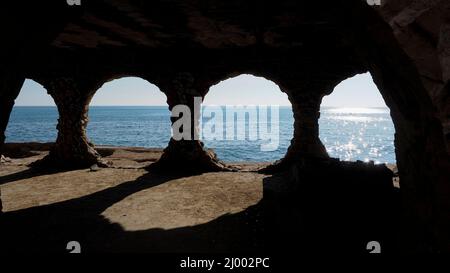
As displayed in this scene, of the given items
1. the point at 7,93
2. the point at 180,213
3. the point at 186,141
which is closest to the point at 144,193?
the point at 180,213

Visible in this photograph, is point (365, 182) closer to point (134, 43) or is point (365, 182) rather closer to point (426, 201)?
point (426, 201)

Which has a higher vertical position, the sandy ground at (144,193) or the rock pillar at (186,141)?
the rock pillar at (186,141)

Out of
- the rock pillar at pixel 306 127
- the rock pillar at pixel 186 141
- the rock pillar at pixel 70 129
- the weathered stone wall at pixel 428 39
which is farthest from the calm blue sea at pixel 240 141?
the weathered stone wall at pixel 428 39

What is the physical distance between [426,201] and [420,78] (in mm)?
1284

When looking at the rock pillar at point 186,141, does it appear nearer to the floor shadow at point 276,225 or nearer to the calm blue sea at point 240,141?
the floor shadow at point 276,225

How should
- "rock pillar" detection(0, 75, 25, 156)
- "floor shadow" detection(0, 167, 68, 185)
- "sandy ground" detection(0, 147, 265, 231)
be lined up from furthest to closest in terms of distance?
"floor shadow" detection(0, 167, 68, 185) → "sandy ground" detection(0, 147, 265, 231) → "rock pillar" detection(0, 75, 25, 156)

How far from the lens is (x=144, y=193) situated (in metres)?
7.66

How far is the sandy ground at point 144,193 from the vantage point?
5.92m

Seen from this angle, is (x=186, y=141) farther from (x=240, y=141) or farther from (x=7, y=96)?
(x=240, y=141)

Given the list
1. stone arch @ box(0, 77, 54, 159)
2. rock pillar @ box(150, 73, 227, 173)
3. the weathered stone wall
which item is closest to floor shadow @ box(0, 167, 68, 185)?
rock pillar @ box(150, 73, 227, 173)

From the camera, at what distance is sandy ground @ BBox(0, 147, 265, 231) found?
592 cm

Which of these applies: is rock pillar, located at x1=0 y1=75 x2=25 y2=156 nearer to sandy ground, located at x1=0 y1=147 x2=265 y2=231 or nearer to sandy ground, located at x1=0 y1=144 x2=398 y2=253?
sandy ground, located at x1=0 y1=144 x2=398 y2=253
